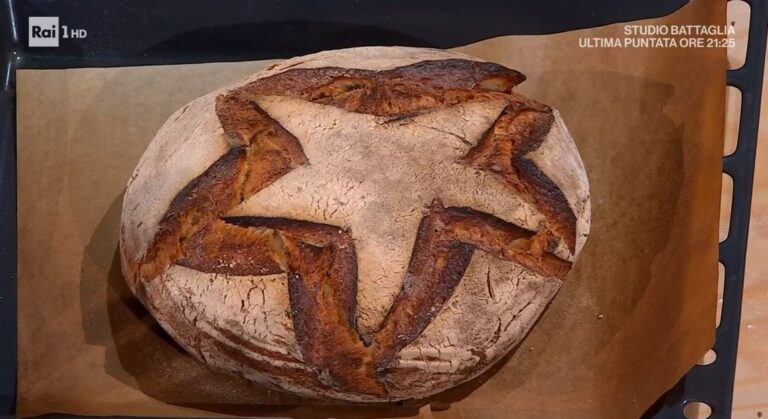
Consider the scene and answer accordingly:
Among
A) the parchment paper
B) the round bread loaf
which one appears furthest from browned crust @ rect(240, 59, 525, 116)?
the parchment paper

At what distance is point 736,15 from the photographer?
1574 millimetres

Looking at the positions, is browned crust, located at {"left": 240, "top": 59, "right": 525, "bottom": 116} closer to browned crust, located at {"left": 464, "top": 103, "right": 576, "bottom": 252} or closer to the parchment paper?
browned crust, located at {"left": 464, "top": 103, "right": 576, "bottom": 252}

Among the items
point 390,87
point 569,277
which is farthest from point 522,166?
point 569,277

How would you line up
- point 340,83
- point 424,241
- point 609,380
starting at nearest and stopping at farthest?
point 424,241, point 340,83, point 609,380

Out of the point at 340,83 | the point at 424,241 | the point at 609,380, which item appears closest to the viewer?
the point at 424,241

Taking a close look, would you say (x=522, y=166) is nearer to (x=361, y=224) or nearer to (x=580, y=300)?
(x=361, y=224)

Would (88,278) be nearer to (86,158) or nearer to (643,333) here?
(86,158)

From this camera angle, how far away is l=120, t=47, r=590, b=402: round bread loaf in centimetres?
117

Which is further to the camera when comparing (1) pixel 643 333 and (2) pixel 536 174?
(1) pixel 643 333

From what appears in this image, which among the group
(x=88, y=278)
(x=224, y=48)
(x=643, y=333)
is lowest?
(x=643, y=333)

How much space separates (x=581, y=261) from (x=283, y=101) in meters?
0.74

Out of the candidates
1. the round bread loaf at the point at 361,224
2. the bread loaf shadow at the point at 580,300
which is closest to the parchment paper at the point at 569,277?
the bread loaf shadow at the point at 580,300

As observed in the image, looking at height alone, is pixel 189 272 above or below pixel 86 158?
below

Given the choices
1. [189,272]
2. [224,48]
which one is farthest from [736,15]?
[189,272]
